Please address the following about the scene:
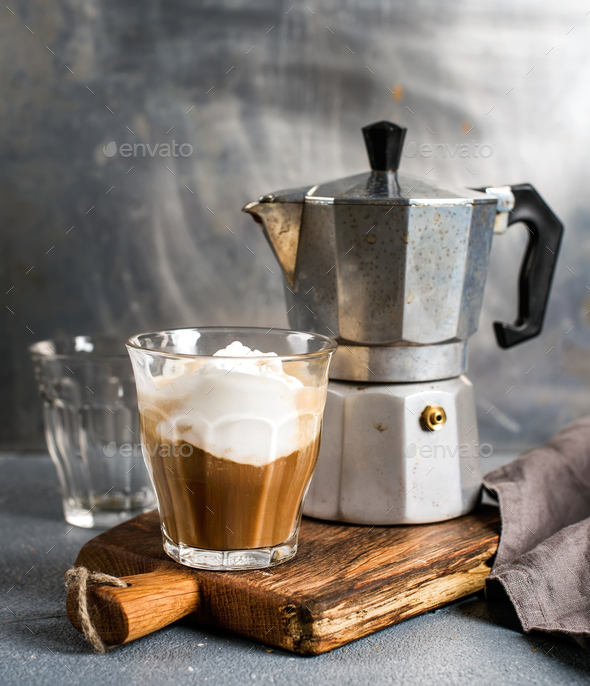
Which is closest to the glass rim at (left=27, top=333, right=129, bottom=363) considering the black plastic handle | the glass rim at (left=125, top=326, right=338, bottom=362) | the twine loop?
the glass rim at (left=125, top=326, right=338, bottom=362)

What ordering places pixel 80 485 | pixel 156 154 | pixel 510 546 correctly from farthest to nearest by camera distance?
pixel 156 154 → pixel 80 485 → pixel 510 546

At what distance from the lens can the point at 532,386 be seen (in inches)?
41.8

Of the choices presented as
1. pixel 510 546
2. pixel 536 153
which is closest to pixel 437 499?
pixel 510 546

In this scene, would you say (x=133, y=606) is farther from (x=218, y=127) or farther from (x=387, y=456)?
(x=218, y=127)

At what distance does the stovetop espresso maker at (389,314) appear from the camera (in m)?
0.61

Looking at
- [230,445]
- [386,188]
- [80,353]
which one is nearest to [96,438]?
[80,353]

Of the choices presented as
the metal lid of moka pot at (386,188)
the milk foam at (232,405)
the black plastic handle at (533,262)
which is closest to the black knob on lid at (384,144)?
the metal lid of moka pot at (386,188)

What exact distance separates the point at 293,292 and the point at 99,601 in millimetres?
313

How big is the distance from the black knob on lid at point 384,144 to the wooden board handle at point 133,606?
390 millimetres

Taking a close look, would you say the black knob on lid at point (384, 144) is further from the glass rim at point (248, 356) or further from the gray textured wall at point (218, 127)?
the gray textured wall at point (218, 127)

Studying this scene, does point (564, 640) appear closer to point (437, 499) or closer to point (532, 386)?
point (437, 499)

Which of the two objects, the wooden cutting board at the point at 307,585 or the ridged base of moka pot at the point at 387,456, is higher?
the ridged base of moka pot at the point at 387,456

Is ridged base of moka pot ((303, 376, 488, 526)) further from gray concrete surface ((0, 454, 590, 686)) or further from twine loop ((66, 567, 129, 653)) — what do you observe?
twine loop ((66, 567, 129, 653))

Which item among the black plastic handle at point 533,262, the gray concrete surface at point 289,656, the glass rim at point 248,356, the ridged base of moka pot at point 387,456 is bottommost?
the gray concrete surface at point 289,656
